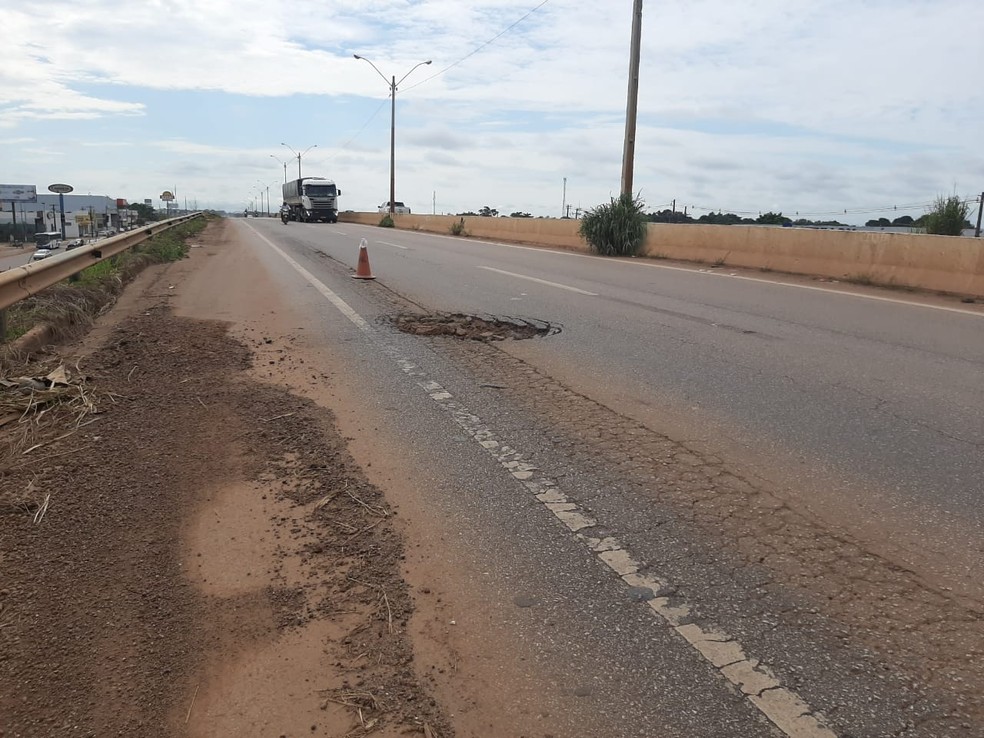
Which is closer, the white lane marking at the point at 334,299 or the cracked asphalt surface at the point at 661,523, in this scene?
the cracked asphalt surface at the point at 661,523

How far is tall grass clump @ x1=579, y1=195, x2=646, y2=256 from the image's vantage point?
20406mm

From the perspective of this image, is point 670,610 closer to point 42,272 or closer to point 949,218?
point 42,272

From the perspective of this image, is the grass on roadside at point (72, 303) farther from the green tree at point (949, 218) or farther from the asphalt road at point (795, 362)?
the green tree at point (949, 218)

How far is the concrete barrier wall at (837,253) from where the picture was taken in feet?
39.5

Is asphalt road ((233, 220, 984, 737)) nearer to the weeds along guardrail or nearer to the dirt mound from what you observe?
the dirt mound

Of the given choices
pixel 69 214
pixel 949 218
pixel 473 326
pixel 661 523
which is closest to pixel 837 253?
pixel 949 218

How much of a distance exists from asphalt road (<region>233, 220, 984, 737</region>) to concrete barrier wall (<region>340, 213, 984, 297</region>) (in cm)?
383

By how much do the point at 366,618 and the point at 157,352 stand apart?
5.10 meters

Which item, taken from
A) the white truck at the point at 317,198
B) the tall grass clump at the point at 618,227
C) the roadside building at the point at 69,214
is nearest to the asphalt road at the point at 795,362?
the tall grass clump at the point at 618,227

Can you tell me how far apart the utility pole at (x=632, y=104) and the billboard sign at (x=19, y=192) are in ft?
356

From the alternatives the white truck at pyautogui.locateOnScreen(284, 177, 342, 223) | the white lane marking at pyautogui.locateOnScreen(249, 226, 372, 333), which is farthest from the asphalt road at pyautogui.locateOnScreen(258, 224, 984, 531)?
the white truck at pyautogui.locateOnScreen(284, 177, 342, 223)

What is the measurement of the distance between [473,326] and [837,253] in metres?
9.07

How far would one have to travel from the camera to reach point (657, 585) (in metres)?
3.01

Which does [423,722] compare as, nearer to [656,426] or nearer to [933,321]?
[656,426]
